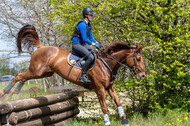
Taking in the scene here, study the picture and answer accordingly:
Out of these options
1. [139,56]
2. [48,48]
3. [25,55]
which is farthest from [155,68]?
[25,55]

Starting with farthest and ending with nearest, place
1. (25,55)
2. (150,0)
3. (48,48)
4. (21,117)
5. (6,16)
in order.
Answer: (25,55) < (6,16) < (150,0) < (48,48) < (21,117)

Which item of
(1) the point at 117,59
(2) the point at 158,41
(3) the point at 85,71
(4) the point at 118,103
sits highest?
(2) the point at 158,41

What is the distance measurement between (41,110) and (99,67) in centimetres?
203

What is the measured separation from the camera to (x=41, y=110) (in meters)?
5.92

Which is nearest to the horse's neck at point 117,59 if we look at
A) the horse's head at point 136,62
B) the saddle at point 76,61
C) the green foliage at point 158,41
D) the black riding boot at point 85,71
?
the horse's head at point 136,62

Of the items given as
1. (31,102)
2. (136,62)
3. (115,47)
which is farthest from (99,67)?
(31,102)

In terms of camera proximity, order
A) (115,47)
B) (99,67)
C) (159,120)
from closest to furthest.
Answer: (99,67), (115,47), (159,120)

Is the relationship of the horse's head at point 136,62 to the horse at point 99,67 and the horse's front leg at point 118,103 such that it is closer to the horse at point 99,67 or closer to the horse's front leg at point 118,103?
the horse at point 99,67

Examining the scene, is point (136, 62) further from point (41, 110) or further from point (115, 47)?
point (41, 110)

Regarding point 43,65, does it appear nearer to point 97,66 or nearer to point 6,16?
point 97,66

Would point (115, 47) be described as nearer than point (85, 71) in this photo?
No

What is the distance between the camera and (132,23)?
7.12m

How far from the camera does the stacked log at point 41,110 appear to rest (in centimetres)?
489

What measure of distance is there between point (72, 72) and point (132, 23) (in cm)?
288
